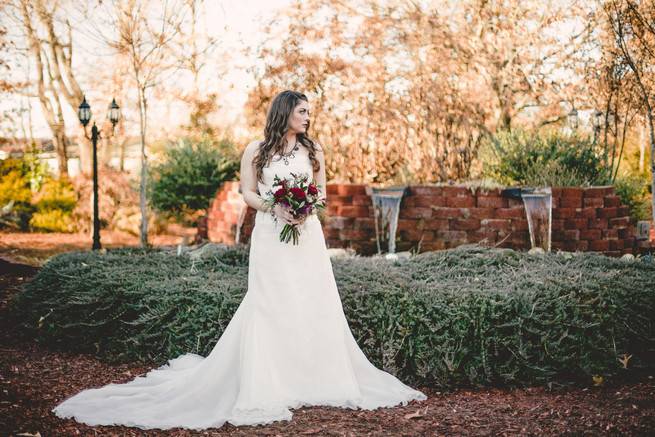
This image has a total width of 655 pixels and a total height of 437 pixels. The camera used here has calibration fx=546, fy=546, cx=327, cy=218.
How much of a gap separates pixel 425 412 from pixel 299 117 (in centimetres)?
223

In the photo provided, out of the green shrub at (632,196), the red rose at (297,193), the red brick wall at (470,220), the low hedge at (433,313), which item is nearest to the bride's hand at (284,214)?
the red rose at (297,193)

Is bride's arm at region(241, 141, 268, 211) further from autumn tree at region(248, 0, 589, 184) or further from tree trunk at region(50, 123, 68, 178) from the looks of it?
tree trunk at region(50, 123, 68, 178)

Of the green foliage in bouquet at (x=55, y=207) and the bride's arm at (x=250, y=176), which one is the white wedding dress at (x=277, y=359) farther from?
the green foliage in bouquet at (x=55, y=207)

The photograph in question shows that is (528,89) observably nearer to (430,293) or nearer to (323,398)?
(430,293)

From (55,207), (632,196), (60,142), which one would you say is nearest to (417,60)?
(632,196)

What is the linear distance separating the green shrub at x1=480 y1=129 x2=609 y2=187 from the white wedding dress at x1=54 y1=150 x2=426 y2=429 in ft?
18.7

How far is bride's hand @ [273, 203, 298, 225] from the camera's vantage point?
374 cm

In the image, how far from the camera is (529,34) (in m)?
14.3

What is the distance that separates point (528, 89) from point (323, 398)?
44.0 feet

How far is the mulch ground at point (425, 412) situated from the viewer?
10.8 ft

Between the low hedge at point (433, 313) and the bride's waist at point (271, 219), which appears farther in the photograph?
the low hedge at point (433, 313)

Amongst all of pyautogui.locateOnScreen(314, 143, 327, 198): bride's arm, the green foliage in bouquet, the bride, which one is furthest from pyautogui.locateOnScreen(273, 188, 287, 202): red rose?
the green foliage in bouquet

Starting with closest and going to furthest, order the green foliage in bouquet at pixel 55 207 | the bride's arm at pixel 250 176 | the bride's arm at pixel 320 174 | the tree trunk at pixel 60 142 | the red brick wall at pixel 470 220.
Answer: the bride's arm at pixel 250 176, the bride's arm at pixel 320 174, the red brick wall at pixel 470 220, the green foliage in bouquet at pixel 55 207, the tree trunk at pixel 60 142

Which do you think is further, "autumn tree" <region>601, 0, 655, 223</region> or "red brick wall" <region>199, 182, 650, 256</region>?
"red brick wall" <region>199, 182, 650, 256</region>
